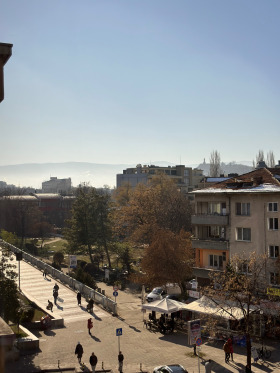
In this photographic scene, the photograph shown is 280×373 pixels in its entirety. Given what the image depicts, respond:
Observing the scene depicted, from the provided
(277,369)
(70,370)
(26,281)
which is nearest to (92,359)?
(70,370)

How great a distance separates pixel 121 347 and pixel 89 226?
39416mm

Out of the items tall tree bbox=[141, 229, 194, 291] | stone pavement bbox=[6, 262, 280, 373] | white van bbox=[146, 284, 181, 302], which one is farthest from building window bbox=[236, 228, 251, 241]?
stone pavement bbox=[6, 262, 280, 373]

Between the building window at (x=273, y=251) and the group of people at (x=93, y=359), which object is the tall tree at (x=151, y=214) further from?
Answer: the group of people at (x=93, y=359)

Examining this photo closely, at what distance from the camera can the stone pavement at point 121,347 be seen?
1008 inches

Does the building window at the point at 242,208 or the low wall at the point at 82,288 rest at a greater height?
the building window at the point at 242,208

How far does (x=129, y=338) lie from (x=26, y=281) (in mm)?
22616

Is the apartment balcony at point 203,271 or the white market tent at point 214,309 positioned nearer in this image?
the white market tent at point 214,309

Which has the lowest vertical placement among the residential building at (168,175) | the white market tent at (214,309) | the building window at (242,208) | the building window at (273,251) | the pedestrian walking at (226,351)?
the pedestrian walking at (226,351)

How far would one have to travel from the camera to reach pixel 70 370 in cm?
2453

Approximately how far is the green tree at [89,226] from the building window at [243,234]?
3157cm

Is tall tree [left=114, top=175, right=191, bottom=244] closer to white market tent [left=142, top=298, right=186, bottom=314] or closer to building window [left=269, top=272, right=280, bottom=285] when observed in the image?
white market tent [left=142, top=298, right=186, bottom=314]

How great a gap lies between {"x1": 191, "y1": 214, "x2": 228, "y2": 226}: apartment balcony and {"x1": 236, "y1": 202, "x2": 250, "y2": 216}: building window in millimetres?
1277

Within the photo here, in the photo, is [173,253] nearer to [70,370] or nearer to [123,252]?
[70,370]

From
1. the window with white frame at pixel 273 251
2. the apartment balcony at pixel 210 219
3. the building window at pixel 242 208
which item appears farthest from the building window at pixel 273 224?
the apartment balcony at pixel 210 219
